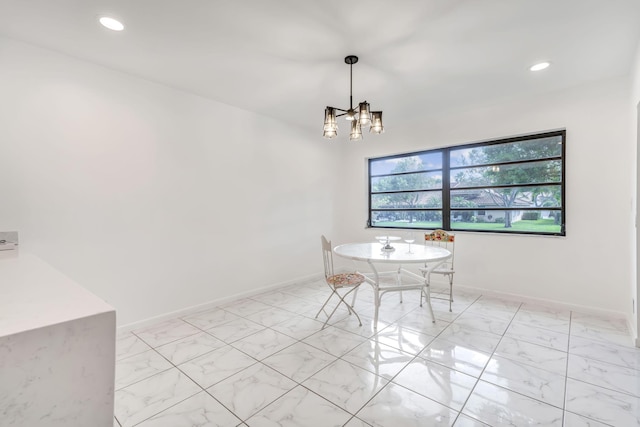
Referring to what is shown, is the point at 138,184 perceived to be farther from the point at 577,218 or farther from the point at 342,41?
the point at 577,218

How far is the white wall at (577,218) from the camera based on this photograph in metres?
3.04

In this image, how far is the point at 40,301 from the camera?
0.96m

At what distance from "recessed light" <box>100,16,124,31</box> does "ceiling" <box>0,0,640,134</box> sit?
0.05 meters

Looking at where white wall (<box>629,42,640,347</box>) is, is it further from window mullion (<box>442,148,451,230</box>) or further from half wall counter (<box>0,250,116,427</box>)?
half wall counter (<box>0,250,116,427</box>)

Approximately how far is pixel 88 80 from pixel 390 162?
13.8ft

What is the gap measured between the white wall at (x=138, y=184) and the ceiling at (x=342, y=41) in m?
0.30

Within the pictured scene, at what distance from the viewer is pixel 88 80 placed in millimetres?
2631

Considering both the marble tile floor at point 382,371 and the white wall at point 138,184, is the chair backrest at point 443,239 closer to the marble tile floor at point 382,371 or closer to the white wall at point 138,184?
the marble tile floor at point 382,371

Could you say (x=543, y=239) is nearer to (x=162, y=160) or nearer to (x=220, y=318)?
(x=220, y=318)

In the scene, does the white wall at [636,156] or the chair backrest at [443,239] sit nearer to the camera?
the white wall at [636,156]

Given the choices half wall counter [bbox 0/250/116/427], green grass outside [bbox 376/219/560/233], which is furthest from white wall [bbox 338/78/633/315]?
half wall counter [bbox 0/250/116/427]

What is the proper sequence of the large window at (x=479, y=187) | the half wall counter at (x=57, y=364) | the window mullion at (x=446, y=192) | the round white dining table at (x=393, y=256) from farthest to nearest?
the window mullion at (x=446, y=192) < the large window at (x=479, y=187) < the round white dining table at (x=393, y=256) < the half wall counter at (x=57, y=364)

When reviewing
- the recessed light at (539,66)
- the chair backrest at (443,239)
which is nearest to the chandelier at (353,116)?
the recessed light at (539,66)

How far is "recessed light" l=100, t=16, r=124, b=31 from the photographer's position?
80.7 inches
